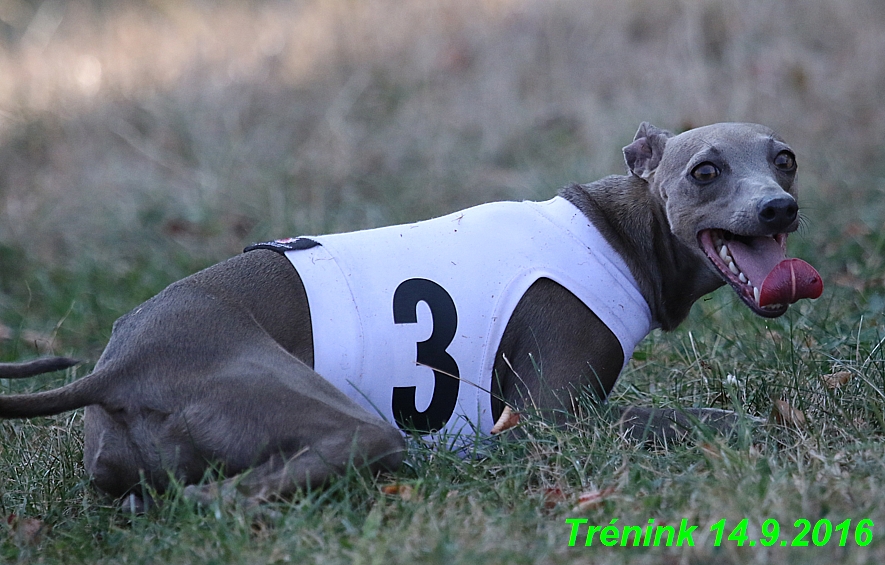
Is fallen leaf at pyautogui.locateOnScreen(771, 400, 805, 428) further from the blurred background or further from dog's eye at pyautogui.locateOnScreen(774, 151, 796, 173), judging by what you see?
the blurred background

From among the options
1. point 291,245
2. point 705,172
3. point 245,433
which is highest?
point 705,172

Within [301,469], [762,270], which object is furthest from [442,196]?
[301,469]

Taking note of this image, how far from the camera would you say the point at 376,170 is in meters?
8.57

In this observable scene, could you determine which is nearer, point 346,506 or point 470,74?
point 346,506

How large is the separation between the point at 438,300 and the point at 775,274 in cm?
113

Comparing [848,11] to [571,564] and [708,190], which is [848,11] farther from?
[571,564]

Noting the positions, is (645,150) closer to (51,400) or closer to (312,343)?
(312,343)

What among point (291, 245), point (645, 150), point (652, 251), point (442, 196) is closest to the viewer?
point (291, 245)

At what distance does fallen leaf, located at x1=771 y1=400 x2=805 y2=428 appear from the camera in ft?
11.6

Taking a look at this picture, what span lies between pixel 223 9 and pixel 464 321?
8.63 metres

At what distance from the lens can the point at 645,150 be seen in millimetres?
4098

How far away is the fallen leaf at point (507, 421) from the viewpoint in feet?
11.9

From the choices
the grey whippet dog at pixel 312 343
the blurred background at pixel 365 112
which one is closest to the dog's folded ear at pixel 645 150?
the grey whippet dog at pixel 312 343

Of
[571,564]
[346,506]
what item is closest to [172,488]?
[346,506]
